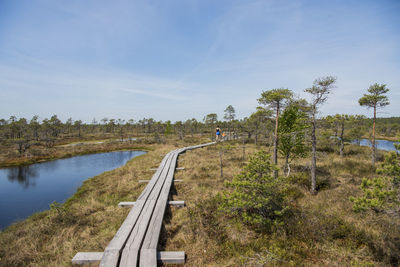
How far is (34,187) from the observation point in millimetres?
17312

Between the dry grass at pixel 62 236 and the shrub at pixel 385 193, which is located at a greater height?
the shrub at pixel 385 193

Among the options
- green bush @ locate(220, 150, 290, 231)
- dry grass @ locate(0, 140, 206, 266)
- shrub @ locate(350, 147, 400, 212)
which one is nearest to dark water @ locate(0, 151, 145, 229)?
dry grass @ locate(0, 140, 206, 266)

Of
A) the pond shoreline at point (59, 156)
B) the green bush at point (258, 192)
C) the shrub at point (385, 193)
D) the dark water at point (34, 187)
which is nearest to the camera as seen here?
the shrub at point (385, 193)

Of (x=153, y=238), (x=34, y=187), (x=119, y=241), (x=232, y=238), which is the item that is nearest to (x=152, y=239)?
(x=153, y=238)

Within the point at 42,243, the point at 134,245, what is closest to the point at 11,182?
the point at 42,243

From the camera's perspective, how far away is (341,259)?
5145mm

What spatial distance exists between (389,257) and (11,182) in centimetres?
3160

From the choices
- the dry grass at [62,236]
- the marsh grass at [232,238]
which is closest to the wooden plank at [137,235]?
the marsh grass at [232,238]

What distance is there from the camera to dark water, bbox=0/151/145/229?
12501 millimetres

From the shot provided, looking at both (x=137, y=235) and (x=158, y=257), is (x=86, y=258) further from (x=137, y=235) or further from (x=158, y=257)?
(x=158, y=257)

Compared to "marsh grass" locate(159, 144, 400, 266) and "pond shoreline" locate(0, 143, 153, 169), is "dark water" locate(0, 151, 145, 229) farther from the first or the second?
"marsh grass" locate(159, 144, 400, 266)

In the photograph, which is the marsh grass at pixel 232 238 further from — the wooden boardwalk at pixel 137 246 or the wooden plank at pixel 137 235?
the wooden plank at pixel 137 235

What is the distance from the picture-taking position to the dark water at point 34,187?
1250 centimetres

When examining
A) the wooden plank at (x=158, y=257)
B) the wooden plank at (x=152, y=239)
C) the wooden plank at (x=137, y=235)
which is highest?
the wooden plank at (x=137, y=235)
